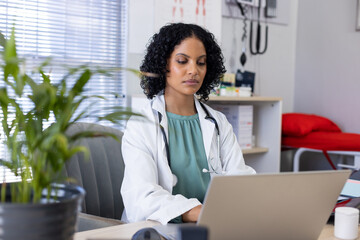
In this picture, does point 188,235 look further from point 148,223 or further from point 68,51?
point 68,51

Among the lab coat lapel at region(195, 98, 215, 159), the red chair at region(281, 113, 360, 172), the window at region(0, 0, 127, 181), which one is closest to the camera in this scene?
the lab coat lapel at region(195, 98, 215, 159)

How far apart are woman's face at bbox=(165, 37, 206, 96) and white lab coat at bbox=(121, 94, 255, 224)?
7 cm

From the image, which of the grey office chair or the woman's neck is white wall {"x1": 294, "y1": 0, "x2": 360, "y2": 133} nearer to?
the woman's neck

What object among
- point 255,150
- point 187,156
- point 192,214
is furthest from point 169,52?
point 255,150

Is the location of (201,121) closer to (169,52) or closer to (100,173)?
(169,52)

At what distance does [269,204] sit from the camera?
0.91m

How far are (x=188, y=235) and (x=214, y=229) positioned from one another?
0.28 metres

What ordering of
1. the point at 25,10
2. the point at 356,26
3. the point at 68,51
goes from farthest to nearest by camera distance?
1. the point at 356,26
2. the point at 68,51
3. the point at 25,10

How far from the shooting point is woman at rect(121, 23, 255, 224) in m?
1.50

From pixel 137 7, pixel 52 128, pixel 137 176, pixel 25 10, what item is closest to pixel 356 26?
pixel 137 7

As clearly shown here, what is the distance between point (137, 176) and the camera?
1.49 m

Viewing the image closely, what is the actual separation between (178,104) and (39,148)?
107 centimetres

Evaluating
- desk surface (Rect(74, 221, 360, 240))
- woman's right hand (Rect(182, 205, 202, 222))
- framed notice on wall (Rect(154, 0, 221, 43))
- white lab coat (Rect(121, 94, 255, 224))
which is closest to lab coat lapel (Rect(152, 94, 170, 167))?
white lab coat (Rect(121, 94, 255, 224))

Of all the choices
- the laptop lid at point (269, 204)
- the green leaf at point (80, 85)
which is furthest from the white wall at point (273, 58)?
the green leaf at point (80, 85)
